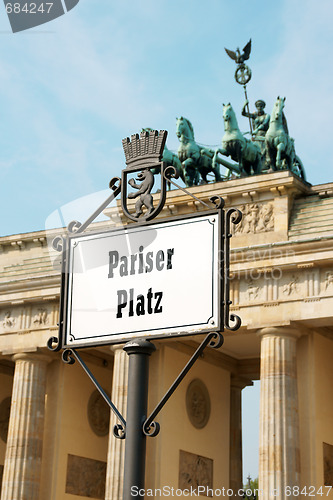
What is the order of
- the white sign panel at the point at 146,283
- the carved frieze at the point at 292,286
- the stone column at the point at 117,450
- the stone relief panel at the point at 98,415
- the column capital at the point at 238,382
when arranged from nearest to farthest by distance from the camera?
the white sign panel at the point at 146,283, the carved frieze at the point at 292,286, the stone column at the point at 117,450, the stone relief panel at the point at 98,415, the column capital at the point at 238,382

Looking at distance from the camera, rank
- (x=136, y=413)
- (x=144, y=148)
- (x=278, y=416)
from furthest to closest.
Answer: (x=278, y=416) → (x=144, y=148) → (x=136, y=413)

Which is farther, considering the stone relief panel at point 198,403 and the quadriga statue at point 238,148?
the stone relief panel at point 198,403

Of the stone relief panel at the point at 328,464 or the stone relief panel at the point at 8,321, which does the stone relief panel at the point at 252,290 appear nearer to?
the stone relief panel at the point at 328,464

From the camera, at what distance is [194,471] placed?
3497 cm

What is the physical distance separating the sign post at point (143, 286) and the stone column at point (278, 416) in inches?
985

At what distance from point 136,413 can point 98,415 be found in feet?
114

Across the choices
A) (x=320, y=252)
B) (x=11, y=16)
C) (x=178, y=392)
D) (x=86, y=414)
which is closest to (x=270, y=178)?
(x=320, y=252)

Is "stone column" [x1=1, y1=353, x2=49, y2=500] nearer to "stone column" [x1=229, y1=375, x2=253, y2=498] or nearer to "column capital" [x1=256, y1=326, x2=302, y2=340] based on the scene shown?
"stone column" [x1=229, y1=375, x2=253, y2=498]

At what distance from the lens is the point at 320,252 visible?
30375 millimetres

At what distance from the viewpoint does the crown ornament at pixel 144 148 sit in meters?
4.92

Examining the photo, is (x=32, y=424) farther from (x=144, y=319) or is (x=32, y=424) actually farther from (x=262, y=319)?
(x=144, y=319)
